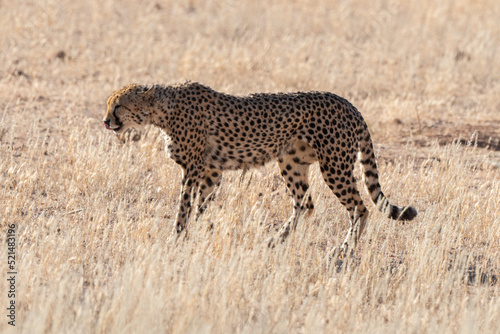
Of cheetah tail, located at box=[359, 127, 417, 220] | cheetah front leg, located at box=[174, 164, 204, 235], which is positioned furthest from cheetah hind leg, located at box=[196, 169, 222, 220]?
cheetah tail, located at box=[359, 127, 417, 220]

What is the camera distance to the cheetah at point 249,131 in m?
5.14

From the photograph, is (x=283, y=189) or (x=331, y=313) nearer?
(x=331, y=313)

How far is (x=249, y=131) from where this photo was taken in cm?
522

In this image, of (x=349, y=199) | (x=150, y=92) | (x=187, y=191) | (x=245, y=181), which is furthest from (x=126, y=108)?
(x=349, y=199)

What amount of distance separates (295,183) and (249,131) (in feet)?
1.84

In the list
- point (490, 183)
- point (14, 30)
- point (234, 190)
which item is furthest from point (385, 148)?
point (14, 30)

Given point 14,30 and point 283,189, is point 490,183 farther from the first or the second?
point 14,30

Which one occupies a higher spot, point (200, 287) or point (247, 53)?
point (247, 53)

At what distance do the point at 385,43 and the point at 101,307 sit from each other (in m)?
9.43

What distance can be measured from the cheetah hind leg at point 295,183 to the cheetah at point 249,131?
111mm

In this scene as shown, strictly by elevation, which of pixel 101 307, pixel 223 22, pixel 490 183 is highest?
pixel 223 22

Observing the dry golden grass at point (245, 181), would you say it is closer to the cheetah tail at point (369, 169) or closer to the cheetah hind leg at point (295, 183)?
the cheetah hind leg at point (295, 183)

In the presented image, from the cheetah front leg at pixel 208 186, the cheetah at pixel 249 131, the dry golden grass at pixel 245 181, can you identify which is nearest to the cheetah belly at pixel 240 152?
the cheetah at pixel 249 131

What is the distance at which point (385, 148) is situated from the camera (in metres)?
8.17
